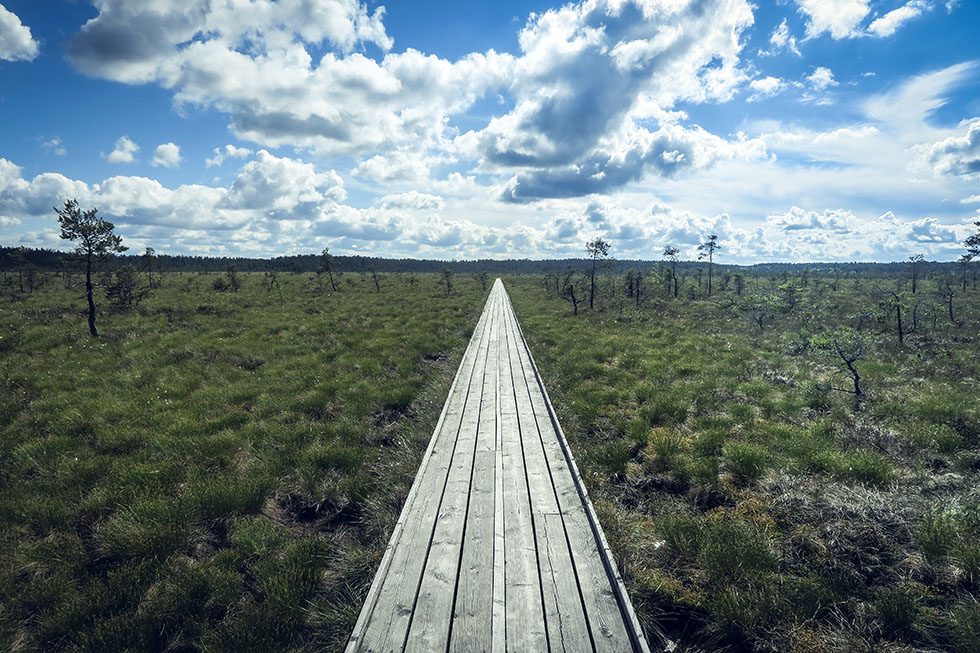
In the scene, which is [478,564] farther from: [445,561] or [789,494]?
[789,494]

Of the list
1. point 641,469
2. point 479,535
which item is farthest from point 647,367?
point 479,535

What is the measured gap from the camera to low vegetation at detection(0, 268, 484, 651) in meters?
4.34

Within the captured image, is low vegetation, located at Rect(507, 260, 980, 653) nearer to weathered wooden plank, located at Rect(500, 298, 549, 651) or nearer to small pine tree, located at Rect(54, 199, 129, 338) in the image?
weathered wooden plank, located at Rect(500, 298, 549, 651)

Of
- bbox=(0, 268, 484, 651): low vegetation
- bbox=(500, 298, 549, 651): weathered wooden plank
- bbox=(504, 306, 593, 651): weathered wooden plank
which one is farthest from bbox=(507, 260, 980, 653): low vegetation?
bbox=(0, 268, 484, 651): low vegetation

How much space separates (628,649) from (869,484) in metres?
5.27

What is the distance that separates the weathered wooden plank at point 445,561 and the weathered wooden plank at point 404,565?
0.09 metres

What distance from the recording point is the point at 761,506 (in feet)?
20.0

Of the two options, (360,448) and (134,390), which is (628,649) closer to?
(360,448)

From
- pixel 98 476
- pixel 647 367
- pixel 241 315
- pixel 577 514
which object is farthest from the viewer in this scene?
pixel 241 315

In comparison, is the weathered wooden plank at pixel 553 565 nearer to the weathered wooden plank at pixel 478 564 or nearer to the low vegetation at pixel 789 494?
the weathered wooden plank at pixel 478 564

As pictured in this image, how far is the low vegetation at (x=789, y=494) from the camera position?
4207 millimetres

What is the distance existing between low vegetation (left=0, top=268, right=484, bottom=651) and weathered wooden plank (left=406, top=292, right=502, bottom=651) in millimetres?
755

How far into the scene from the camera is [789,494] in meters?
6.12

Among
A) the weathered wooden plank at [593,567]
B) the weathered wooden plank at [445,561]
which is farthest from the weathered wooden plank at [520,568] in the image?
the weathered wooden plank at [593,567]
